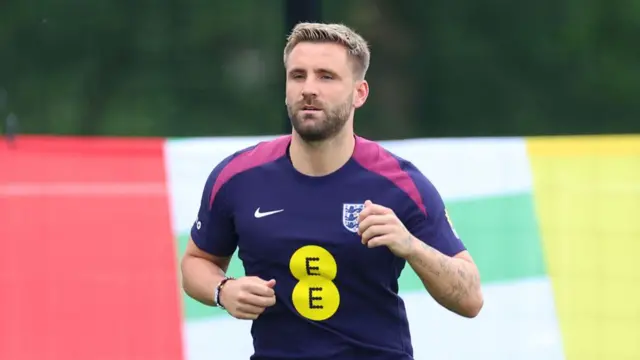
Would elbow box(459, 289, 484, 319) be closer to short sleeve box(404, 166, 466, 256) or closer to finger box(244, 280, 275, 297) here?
short sleeve box(404, 166, 466, 256)

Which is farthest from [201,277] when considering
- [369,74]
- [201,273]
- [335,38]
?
[369,74]

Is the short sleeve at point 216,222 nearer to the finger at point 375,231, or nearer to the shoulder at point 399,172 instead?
the shoulder at point 399,172

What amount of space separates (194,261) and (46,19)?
7030 mm

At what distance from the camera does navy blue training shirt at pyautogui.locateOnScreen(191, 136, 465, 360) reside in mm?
3650

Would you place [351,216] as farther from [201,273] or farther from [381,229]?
[201,273]

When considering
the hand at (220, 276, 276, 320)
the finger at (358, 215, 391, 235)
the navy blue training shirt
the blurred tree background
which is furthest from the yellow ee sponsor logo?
the blurred tree background

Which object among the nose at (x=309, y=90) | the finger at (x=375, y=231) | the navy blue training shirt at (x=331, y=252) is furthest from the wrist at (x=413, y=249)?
the nose at (x=309, y=90)

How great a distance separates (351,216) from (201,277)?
0.52m

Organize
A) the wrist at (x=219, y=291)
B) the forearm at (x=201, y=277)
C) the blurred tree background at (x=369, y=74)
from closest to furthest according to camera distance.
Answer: the wrist at (x=219, y=291), the forearm at (x=201, y=277), the blurred tree background at (x=369, y=74)

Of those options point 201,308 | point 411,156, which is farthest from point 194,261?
point 411,156

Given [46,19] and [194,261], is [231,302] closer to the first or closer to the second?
[194,261]

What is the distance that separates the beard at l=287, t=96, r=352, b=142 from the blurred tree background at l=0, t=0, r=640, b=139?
6.44 m

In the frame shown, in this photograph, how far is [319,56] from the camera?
362 cm

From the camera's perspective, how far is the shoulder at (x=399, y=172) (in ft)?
12.1
